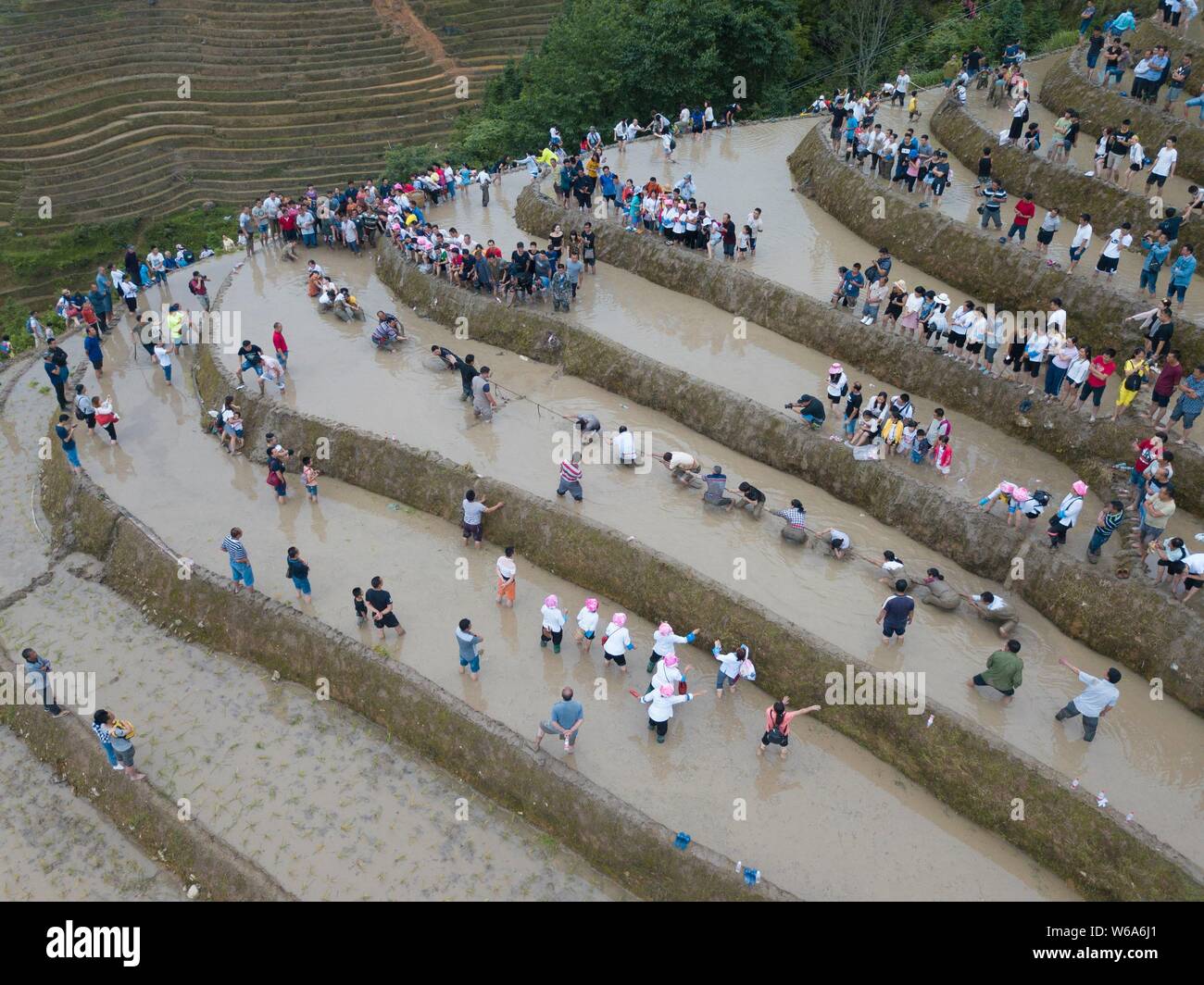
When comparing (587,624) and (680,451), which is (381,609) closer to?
(587,624)

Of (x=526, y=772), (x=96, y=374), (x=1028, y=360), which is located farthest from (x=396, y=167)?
(x=526, y=772)

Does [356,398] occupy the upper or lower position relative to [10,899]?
upper

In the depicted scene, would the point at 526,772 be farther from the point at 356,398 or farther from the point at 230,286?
the point at 230,286

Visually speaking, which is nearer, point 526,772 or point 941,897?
point 941,897

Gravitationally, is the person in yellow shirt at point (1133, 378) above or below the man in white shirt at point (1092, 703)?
above

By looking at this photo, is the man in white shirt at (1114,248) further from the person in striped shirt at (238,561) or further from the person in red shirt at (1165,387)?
the person in striped shirt at (238,561)

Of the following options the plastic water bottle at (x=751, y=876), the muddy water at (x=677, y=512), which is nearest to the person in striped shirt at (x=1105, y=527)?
the muddy water at (x=677, y=512)

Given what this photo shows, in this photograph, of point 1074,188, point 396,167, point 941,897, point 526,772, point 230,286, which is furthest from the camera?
point 396,167
